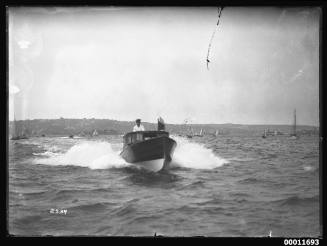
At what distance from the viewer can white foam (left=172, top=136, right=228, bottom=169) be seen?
1129cm

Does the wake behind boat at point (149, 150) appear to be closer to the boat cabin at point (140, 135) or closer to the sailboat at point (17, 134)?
the boat cabin at point (140, 135)

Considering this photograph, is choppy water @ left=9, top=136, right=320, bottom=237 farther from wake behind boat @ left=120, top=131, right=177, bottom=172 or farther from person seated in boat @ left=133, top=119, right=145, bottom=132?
wake behind boat @ left=120, top=131, right=177, bottom=172

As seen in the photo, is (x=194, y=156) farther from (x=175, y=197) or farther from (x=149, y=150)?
(x=175, y=197)

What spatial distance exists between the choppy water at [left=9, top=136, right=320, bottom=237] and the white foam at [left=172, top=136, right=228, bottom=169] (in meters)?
0.62

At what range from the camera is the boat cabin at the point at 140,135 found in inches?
453

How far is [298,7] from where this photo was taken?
935 centimetres

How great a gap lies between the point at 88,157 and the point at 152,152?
2442 millimetres

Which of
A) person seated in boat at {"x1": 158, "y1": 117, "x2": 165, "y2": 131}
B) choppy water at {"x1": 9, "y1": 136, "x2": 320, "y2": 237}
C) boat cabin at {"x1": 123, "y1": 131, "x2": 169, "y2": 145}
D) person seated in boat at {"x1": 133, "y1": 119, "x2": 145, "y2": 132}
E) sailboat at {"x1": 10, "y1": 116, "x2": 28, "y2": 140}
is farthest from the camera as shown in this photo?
boat cabin at {"x1": 123, "y1": 131, "x2": 169, "y2": 145}

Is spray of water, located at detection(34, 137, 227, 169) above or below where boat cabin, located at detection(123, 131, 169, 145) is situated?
below

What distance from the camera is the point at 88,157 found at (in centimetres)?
→ 1138
